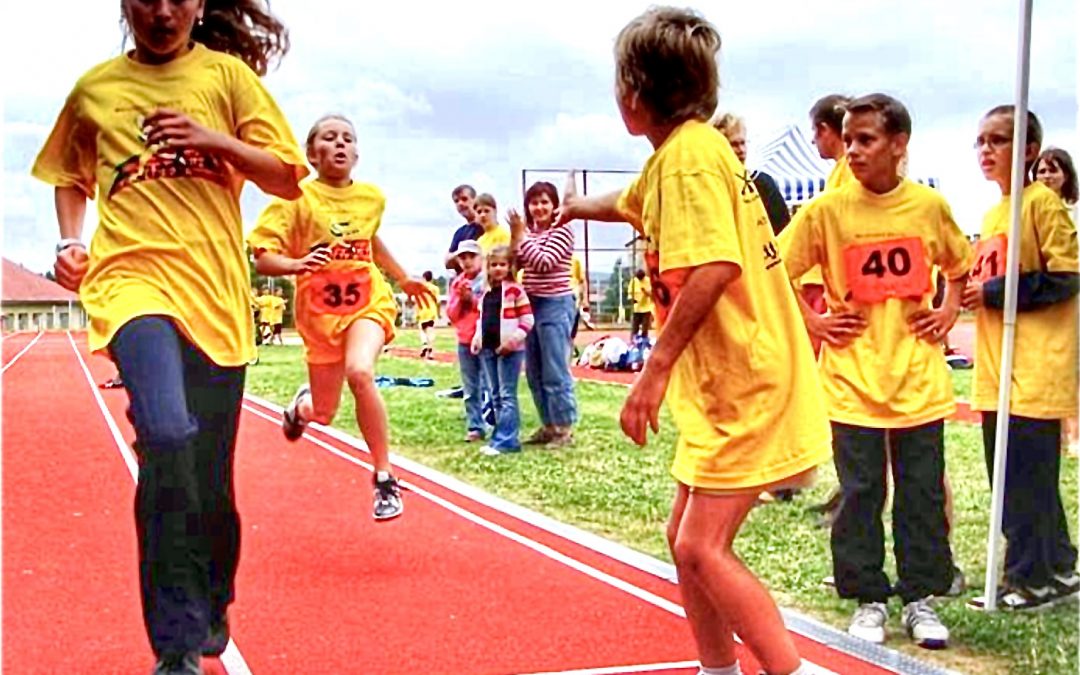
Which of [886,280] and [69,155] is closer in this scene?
[69,155]

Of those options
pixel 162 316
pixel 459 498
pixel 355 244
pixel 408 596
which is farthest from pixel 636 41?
pixel 459 498

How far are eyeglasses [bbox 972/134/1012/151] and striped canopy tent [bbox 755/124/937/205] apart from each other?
60 centimetres

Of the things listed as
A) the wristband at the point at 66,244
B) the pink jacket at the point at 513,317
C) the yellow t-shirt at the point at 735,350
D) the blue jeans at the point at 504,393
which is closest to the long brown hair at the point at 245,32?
the wristband at the point at 66,244

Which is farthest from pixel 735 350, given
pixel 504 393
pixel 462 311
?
pixel 504 393

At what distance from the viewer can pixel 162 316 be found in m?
2.75

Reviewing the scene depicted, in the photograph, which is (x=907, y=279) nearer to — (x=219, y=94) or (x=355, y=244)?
(x=355, y=244)

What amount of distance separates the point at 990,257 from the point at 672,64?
180 centimetres

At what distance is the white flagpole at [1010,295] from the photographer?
11.9 feet

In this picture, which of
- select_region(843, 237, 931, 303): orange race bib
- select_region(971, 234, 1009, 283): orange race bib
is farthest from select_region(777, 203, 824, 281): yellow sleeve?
select_region(971, 234, 1009, 283): orange race bib

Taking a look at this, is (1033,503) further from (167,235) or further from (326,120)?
(167,235)

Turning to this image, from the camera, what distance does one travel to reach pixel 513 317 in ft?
24.0

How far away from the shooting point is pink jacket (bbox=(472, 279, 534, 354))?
7.20 metres

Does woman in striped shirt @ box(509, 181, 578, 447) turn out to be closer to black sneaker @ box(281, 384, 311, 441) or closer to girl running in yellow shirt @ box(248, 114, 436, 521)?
black sneaker @ box(281, 384, 311, 441)

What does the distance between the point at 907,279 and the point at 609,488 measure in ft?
8.97
